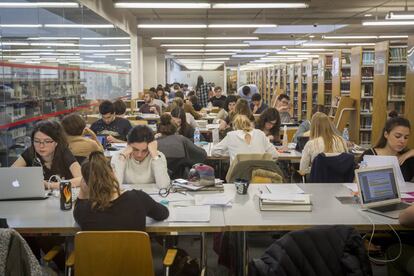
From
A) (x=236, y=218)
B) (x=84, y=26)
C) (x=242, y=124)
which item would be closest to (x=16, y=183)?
(x=236, y=218)

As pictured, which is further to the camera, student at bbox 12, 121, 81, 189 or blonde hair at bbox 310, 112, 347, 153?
blonde hair at bbox 310, 112, 347, 153

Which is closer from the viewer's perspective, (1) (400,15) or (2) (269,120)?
(2) (269,120)

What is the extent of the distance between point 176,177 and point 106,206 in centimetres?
228

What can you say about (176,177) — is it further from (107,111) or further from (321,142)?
(107,111)

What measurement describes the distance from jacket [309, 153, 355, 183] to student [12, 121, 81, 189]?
6.86ft

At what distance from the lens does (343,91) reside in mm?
11383

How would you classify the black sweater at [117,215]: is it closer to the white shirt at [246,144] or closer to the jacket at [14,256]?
the jacket at [14,256]

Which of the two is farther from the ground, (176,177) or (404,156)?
(404,156)

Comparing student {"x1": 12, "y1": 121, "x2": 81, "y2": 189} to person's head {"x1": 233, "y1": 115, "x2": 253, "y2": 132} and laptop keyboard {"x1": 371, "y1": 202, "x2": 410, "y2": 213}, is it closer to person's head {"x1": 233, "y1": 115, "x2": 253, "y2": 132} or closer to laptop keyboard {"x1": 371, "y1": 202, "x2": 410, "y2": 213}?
person's head {"x1": 233, "y1": 115, "x2": 253, "y2": 132}

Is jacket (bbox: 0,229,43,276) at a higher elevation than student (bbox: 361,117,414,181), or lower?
lower

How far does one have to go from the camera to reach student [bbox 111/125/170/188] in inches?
148

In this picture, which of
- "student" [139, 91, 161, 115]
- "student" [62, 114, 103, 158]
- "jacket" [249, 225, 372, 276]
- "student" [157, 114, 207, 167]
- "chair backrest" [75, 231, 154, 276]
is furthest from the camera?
"student" [139, 91, 161, 115]

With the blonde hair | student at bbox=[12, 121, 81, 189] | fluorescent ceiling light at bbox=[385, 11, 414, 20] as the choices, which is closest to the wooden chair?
student at bbox=[12, 121, 81, 189]

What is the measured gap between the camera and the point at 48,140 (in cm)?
373
